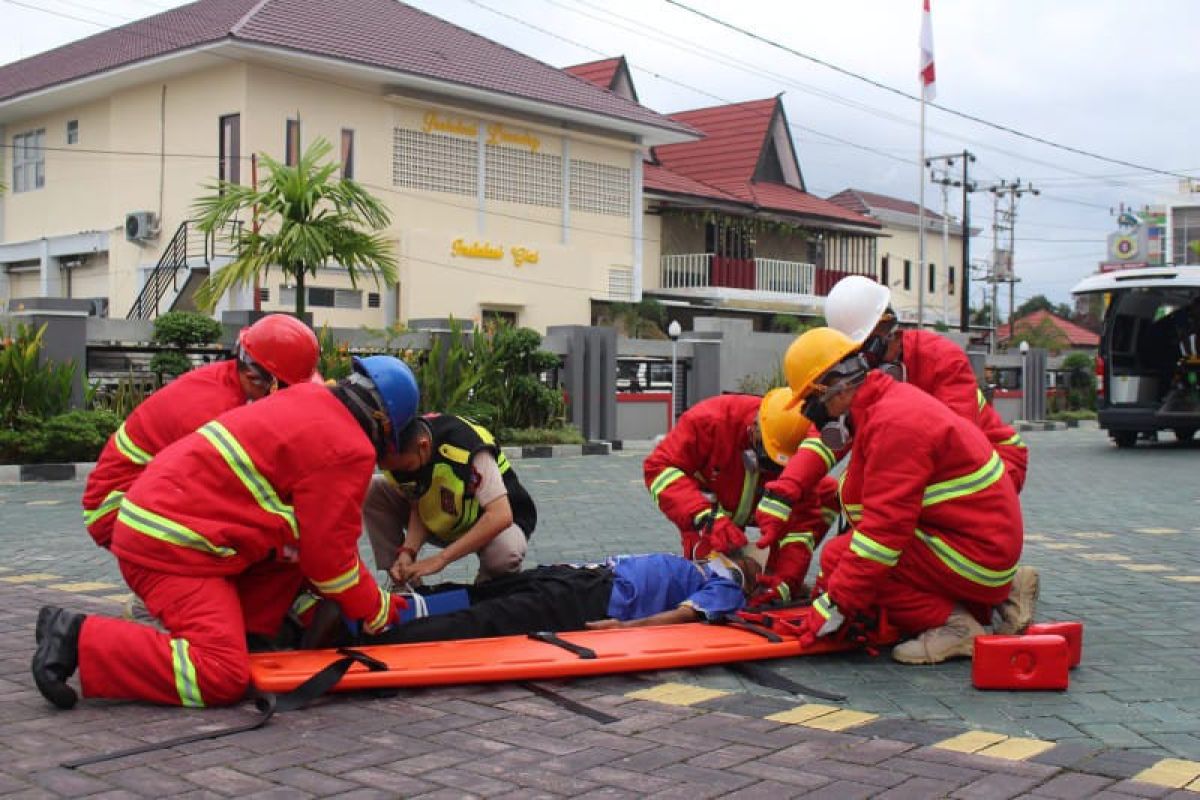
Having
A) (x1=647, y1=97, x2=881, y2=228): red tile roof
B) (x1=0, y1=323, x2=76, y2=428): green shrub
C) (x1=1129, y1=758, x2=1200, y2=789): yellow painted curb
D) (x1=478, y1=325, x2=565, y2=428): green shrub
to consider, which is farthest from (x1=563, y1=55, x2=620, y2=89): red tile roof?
(x1=1129, y1=758, x2=1200, y2=789): yellow painted curb

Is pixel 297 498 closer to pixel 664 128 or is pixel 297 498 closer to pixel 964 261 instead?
pixel 664 128

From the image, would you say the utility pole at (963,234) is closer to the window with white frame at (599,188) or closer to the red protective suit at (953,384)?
the window with white frame at (599,188)

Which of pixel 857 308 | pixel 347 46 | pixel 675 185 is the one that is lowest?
pixel 857 308

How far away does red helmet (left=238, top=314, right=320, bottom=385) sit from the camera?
5852mm

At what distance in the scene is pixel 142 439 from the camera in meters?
5.77

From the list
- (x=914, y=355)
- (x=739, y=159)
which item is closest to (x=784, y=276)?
(x=739, y=159)

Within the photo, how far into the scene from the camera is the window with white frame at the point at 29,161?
3200 cm

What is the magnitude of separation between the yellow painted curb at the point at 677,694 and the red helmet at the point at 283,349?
2081 millimetres

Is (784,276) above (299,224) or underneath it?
above

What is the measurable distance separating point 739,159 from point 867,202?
38.3 ft

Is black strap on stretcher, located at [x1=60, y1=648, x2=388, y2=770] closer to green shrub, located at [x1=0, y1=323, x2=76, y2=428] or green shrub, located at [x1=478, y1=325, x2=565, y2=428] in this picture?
green shrub, located at [x1=0, y1=323, x2=76, y2=428]

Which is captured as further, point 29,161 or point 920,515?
point 29,161

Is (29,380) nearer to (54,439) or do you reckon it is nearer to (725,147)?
(54,439)

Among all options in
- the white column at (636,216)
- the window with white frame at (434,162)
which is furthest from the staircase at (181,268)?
the white column at (636,216)
